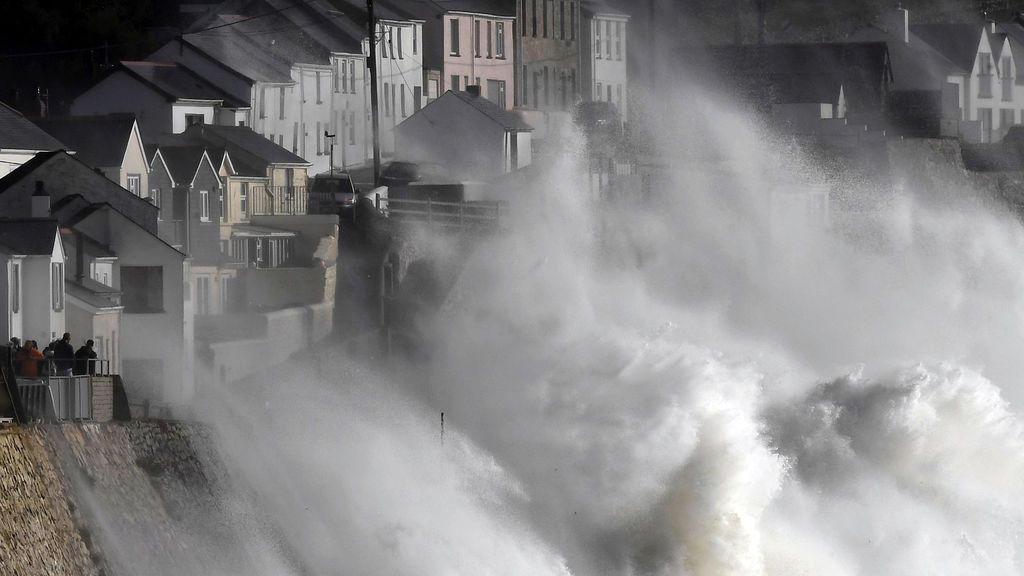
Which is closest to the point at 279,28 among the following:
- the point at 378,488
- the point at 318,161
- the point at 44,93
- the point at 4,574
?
the point at 318,161

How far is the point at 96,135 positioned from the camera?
44375 mm

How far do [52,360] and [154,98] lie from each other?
A: 935 inches

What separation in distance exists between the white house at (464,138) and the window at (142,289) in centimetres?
2116

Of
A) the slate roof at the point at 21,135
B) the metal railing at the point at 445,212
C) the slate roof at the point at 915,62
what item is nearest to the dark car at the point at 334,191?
the metal railing at the point at 445,212

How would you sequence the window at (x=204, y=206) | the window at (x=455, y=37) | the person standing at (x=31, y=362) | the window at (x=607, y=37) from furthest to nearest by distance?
1. the window at (x=607, y=37)
2. the window at (x=455, y=37)
3. the window at (x=204, y=206)
4. the person standing at (x=31, y=362)

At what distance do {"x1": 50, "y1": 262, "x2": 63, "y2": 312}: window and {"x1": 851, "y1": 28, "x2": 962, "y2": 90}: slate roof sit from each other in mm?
50644

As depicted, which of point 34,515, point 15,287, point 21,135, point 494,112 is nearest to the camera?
point 34,515

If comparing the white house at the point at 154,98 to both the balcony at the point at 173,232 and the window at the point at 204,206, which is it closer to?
the window at the point at 204,206

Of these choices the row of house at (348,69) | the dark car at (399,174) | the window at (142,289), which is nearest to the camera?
the window at (142,289)

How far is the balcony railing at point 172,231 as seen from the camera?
1711 inches

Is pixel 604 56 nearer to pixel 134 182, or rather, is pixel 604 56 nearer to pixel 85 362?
pixel 134 182

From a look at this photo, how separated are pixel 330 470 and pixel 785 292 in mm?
21529

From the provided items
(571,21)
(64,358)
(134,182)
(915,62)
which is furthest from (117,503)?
(915,62)

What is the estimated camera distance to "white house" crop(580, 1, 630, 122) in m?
73.5
